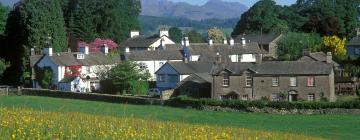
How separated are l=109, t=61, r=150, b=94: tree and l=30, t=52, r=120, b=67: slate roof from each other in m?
8.58

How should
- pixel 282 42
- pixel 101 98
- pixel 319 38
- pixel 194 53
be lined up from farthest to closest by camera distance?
1. pixel 319 38
2. pixel 282 42
3. pixel 194 53
4. pixel 101 98

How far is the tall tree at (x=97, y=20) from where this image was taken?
355 ft

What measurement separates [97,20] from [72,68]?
92.2 ft

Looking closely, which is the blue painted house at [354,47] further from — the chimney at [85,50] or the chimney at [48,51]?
the chimney at [48,51]

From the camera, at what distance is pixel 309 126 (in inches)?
1793

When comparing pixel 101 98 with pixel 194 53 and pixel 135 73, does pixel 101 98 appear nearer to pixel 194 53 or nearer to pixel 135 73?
pixel 135 73

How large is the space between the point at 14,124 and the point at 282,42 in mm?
80502

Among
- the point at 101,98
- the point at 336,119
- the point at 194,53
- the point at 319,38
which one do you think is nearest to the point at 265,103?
the point at 336,119

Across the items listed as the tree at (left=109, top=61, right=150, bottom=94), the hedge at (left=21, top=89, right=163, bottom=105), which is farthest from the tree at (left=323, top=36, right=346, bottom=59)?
the hedge at (left=21, top=89, right=163, bottom=105)

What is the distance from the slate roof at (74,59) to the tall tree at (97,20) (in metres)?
21.7

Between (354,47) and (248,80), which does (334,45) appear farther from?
(248,80)

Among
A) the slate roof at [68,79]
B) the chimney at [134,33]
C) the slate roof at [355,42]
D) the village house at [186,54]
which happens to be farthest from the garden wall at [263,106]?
the chimney at [134,33]

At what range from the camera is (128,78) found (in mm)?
74625

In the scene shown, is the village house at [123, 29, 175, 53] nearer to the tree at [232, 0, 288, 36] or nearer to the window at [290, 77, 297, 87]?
the tree at [232, 0, 288, 36]
